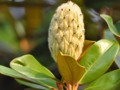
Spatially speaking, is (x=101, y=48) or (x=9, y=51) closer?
(x=101, y=48)

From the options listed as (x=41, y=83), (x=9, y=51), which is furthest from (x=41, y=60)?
(x=41, y=83)

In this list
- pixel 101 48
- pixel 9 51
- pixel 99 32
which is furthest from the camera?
pixel 9 51

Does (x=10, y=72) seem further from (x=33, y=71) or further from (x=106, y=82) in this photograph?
(x=106, y=82)

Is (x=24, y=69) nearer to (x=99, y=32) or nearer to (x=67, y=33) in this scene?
(x=67, y=33)

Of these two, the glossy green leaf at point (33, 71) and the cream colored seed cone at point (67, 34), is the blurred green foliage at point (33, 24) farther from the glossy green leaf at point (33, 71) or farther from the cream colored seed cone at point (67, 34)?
the cream colored seed cone at point (67, 34)

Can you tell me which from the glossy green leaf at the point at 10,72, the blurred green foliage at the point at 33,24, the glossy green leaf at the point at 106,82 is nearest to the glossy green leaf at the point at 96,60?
the glossy green leaf at the point at 106,82

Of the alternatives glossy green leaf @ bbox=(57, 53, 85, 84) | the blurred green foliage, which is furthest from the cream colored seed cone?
the blurred green foliage

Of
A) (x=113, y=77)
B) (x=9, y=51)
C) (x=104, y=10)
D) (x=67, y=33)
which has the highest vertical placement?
(x=67, y=33)

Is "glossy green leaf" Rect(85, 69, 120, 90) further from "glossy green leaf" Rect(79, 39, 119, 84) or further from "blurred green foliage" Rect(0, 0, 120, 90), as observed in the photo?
"blurred green foliage" Rect(0, 0, 120, 90)
